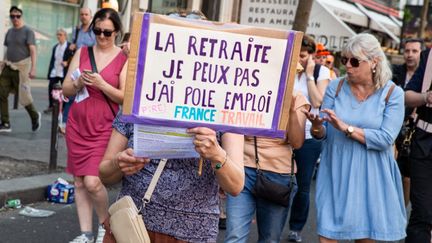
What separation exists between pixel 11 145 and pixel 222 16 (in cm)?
995

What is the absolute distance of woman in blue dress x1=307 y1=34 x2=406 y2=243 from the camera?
14.0 ft

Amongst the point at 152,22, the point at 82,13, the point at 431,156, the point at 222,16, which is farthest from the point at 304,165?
the point at 222,16

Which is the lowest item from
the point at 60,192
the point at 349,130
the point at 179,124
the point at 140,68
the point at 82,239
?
the point at 60,192

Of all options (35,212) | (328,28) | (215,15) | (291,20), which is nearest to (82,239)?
(35,212)

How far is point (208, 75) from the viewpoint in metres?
2.62

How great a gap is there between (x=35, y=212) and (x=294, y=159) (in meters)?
2.88

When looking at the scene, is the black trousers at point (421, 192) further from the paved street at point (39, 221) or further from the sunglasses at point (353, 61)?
the paved street at point (39, 221)

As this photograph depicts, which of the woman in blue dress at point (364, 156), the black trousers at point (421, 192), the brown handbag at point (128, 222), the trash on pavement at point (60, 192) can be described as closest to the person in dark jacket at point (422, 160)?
the black trousers at point (421, 192)

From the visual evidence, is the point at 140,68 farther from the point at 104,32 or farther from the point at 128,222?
the point at 104,32

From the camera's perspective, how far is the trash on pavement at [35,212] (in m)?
6.32

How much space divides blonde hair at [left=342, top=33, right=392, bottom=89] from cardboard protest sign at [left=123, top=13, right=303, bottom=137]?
1.67 metres

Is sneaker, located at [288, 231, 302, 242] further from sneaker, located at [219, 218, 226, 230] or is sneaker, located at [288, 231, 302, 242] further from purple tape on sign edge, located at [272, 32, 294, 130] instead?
purple tape on sign edge, located at [272, 32, 294, 130]

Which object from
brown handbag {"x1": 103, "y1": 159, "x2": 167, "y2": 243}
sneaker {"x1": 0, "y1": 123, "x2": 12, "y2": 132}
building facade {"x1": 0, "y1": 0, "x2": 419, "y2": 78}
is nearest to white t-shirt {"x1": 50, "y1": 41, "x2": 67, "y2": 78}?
building facade {"x1": 0, "y1": 0, "x2": 419, "y2": 78}

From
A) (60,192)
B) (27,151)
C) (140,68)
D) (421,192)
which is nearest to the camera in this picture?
(140,68)
